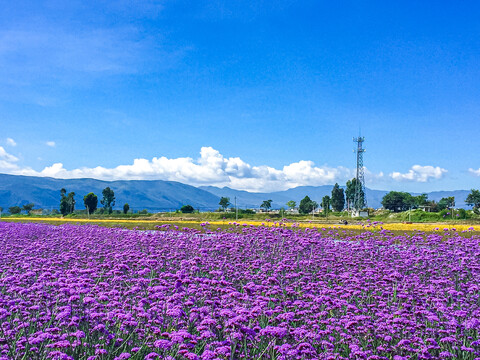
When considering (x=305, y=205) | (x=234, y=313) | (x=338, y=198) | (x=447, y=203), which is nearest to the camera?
(x=234, y=313)

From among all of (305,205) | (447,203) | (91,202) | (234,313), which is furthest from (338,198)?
(234,313)

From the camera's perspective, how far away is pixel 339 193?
142 metres

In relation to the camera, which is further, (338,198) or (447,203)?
(338,198)

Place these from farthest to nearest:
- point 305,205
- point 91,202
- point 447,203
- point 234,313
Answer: point 305,205
point 447,203
point 91,202
point 234,313

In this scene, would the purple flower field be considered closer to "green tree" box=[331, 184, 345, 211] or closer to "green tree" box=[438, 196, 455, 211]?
"green tree" box=[438, 196, 455, 211]

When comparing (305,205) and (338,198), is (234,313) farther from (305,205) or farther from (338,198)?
(338,198)

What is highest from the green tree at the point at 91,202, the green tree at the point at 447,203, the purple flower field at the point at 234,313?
the green tree at the point at 447,203

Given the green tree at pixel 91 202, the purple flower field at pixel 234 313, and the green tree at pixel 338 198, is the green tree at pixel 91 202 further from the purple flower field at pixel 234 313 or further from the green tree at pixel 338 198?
the purple flower field at pixel 234 313

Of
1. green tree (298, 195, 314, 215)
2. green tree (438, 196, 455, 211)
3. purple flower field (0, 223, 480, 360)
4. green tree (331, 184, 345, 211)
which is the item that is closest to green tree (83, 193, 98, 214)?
green tree (298, 195, 314, 215)

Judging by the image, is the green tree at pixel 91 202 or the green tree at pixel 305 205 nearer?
the green tree at pixel 91 202

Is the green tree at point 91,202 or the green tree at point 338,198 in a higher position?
the green tree at point 338,198

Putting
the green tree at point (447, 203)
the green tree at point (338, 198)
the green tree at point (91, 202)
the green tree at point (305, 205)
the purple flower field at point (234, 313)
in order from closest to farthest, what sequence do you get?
1. the purple flower field at point (234, 313)
2. the green tree at point (447, 203)
3. the green tree at point (91, 202)
4. the green tree at point (305, 205)
5. the green tree at point (338, 198)

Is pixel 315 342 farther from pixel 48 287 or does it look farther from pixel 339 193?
pixel 339 193

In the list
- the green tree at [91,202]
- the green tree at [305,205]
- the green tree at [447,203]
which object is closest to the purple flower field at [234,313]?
the green tree at [447,203]
